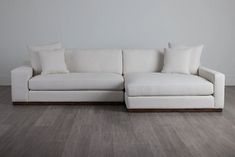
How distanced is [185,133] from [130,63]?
2.15 meters

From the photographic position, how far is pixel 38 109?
486 centimetres

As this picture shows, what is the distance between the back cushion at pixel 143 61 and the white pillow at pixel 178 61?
0.88 feet

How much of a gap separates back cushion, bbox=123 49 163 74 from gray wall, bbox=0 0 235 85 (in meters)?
1.21

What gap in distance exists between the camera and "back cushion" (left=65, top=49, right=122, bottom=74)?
18.6ft

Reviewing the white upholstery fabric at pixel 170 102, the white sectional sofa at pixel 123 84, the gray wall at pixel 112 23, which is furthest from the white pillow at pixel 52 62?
the gray wall at pixel 112 23

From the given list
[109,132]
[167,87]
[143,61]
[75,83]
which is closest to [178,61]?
[143,61]

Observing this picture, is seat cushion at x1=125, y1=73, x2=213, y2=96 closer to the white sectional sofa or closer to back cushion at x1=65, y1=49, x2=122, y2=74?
the white sectional sofa

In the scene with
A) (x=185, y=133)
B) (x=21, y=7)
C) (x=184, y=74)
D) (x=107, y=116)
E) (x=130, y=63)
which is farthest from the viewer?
(x=21, y=7)

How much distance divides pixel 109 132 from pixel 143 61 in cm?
214

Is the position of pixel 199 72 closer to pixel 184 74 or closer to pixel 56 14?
pixel 184 74

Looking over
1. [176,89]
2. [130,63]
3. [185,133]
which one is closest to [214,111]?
[176,89]

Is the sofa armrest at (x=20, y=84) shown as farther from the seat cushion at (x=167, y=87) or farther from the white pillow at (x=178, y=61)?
the white pillow at (x=178, y=61)

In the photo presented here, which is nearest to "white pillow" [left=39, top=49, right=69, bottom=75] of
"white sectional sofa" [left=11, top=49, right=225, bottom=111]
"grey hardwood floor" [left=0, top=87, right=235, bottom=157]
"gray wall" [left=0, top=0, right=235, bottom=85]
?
"white sectional sofa" [left=11, top=49, right=225, bottom=111]

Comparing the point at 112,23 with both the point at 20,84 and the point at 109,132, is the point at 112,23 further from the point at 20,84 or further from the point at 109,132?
the point at 109,132
